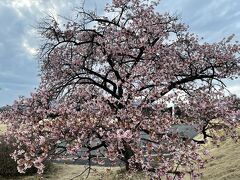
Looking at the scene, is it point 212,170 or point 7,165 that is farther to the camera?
point 7,165

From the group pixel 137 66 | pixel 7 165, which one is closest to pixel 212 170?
pixel 137 66

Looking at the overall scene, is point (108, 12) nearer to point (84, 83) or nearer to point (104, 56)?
point (104, 56)

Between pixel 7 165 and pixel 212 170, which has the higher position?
pixel 7 165

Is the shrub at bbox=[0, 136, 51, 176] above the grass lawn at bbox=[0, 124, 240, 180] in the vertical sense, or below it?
above

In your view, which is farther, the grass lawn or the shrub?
the shrub

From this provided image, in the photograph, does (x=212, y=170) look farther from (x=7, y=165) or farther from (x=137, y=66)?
(x=7, y=165)

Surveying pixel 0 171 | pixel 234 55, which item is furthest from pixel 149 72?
pixel 0 171

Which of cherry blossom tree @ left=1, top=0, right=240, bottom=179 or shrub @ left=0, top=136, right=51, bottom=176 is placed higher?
cherry blossom tree @ left=1, top=0, right=240, bottom=179

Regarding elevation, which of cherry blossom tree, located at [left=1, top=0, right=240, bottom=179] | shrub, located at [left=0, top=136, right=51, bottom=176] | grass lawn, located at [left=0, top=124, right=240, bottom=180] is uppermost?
cherry blossom tree, located at [left=1, top=0, right=240, bottom=179]

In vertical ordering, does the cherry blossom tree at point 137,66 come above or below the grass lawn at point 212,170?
above

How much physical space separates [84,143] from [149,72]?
7.68 m

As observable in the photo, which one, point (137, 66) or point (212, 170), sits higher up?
point (137, 66)

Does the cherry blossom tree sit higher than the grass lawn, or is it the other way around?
the cherry blossom tree

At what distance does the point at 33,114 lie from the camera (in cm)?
1947
